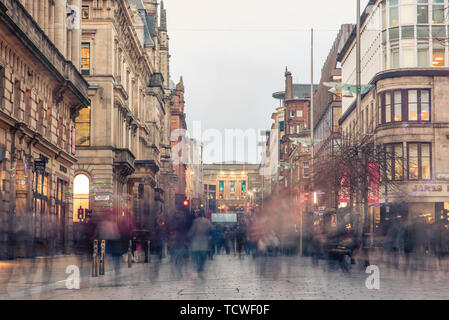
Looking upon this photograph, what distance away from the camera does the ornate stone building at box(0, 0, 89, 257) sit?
28.3m

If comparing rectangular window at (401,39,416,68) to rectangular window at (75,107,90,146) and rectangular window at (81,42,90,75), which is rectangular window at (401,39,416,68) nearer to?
rectangular window at (81,42,90,75)

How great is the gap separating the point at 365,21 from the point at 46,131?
115 feet

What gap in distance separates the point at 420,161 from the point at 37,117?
99.1 ft

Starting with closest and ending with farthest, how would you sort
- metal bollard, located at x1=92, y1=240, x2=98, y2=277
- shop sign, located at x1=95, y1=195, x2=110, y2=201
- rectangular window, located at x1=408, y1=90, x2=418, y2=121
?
metal bollard, located at x1=92, y1=240, x2=98, y2=277, shop sign, located at x1=95, y1=195, x2=110, y2=201, rectangular window, located at x1=408, y1=90, x2=418, y2=121

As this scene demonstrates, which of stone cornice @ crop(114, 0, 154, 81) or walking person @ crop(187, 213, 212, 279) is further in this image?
stone cornice @ crop(114, 0, 154, 81)

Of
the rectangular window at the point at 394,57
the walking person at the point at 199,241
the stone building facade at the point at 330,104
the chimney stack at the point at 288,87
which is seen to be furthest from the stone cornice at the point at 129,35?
the chimney stack at the point at 288,87

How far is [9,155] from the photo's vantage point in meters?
28.8

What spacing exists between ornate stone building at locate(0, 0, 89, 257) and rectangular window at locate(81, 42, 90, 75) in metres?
8.38

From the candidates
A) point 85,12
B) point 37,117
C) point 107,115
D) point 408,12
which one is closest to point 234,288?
point 37,117

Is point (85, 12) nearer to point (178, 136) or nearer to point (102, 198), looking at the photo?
point (102, 198)

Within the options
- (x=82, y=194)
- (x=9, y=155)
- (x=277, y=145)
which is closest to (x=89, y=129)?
(x=82, y=194)

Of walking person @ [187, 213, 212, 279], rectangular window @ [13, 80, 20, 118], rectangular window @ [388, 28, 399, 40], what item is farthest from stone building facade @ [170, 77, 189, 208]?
walking person @ [187, 213, 212, 279]
